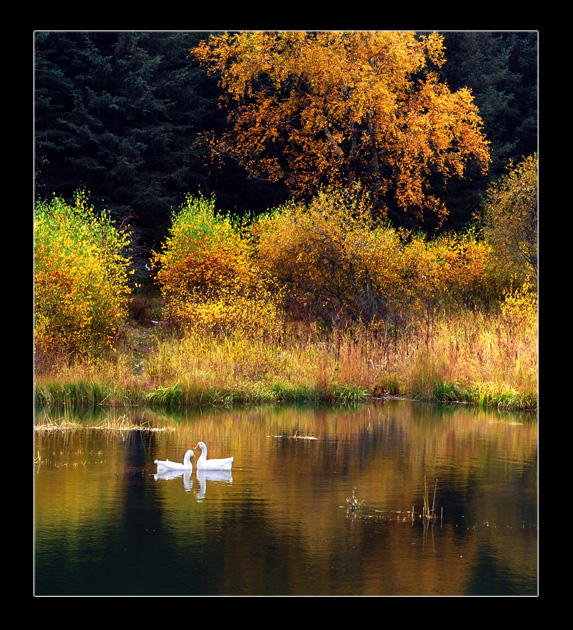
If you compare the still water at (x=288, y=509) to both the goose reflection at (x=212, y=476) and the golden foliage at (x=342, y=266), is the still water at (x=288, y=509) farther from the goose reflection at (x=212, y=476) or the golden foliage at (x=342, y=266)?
the golden foliage at (x=342, y=266)

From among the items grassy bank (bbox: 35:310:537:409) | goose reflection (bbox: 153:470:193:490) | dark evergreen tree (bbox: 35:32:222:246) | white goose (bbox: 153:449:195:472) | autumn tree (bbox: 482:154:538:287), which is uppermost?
dark evergreen tree (bbox: 35:32:222:246)

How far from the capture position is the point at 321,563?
10.0m

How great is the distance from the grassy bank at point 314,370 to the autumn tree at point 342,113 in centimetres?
792

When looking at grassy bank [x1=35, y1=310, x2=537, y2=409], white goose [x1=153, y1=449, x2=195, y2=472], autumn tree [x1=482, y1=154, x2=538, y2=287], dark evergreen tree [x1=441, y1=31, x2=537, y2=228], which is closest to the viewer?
white goose [x1=153, y1=449, x2=195, y2=472]

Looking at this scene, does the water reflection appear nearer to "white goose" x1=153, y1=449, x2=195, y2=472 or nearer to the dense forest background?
"white goose" x1=153, y1=449, x2=195, y2=472

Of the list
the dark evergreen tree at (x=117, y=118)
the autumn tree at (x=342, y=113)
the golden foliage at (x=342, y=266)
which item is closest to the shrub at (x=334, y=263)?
the golden foliage at (x=342, y=266)

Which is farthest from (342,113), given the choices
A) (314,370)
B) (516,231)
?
(314,370)

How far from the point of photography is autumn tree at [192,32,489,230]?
27.9m

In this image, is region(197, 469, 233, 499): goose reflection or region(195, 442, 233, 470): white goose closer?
region(197, 469, 233, 499): goose reflection

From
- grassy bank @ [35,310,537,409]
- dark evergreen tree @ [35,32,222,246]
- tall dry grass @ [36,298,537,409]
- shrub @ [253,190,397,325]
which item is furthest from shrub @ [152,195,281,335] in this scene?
dark evergreen tree @ [35,32,222,246]

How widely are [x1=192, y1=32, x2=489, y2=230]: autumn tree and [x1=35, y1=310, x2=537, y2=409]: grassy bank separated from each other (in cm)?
792

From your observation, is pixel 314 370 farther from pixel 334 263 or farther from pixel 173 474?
pixel 173 474

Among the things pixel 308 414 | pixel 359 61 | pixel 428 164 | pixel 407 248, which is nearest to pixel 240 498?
pixel 308 414

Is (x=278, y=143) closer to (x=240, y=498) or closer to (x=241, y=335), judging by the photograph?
(x=241, y=335)
